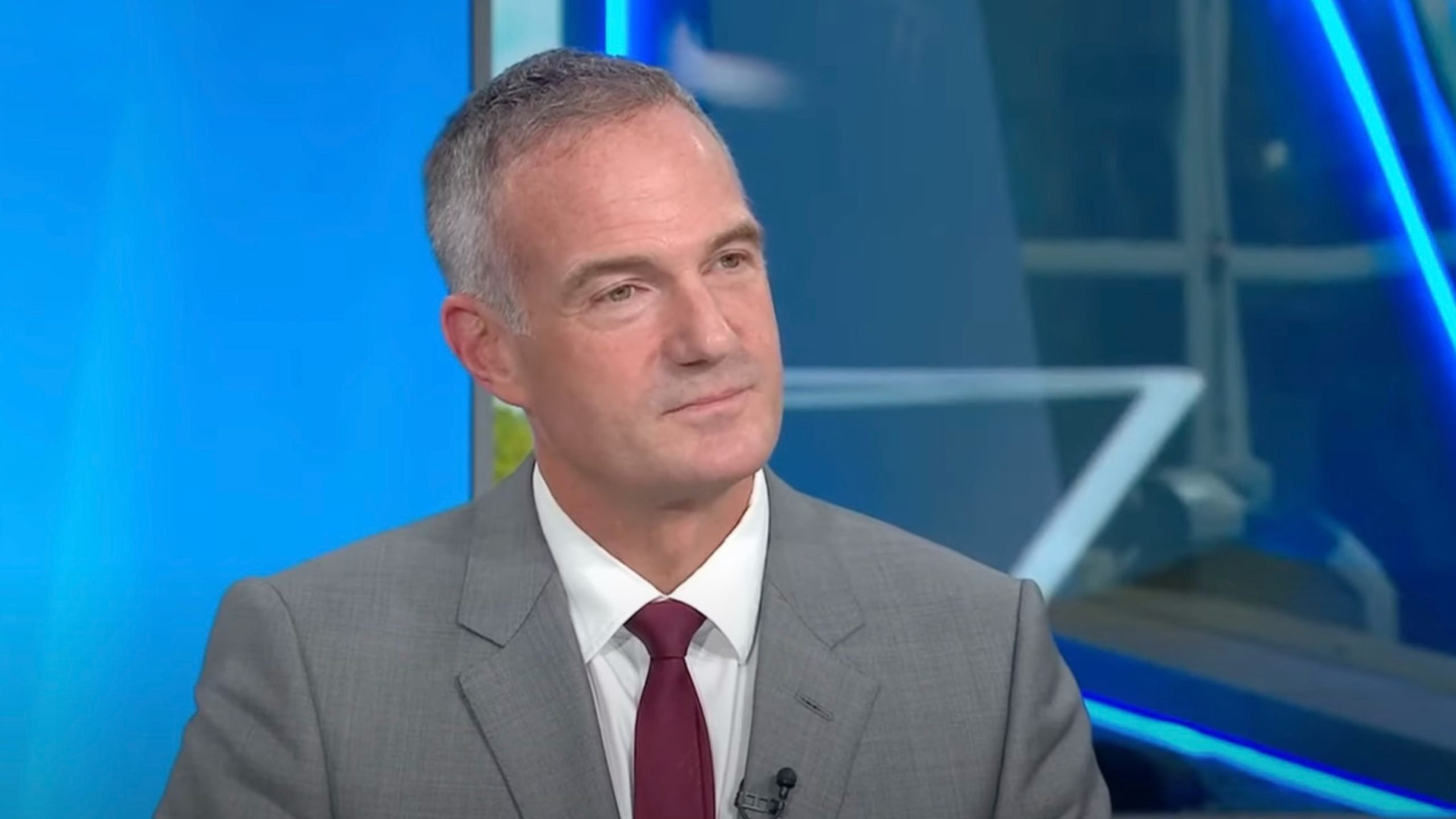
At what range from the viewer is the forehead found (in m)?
1.62

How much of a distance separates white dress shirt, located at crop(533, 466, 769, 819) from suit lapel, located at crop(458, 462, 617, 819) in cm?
3

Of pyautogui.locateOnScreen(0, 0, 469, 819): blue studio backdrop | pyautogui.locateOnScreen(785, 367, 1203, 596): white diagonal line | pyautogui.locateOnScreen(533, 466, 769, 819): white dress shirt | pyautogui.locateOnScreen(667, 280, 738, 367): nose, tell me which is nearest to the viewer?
pyautogui.locateOnScreen(667, 280, 738, 367): nose

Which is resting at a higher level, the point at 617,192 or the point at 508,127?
the point at 508,127

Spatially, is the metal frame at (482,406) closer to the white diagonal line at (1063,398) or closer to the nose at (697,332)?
the white diagonal line at (1063,398)

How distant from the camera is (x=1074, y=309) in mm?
2613

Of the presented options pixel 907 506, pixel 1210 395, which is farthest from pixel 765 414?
pixel 1210 395

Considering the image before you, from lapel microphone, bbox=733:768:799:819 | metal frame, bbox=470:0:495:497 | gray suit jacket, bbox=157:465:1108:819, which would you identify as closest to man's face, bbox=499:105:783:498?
gray suit jacket, bbox=157:465:1108:819

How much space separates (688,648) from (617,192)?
52 cm

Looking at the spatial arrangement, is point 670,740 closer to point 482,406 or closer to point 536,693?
point 536,693

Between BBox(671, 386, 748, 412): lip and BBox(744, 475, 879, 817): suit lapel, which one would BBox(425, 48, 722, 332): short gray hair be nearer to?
BBox(671, 386, 748, 412): lip

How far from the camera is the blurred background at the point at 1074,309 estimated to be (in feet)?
8.38

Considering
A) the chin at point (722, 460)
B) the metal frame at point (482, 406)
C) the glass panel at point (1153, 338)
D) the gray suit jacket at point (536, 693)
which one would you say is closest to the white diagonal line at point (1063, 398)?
the glass panel at point (1153, 338)

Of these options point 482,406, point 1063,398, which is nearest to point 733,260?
point 482,406

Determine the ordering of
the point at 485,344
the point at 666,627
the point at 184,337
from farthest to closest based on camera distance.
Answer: the point at 184,337 → the point at 485,344 → the point at 666,627
